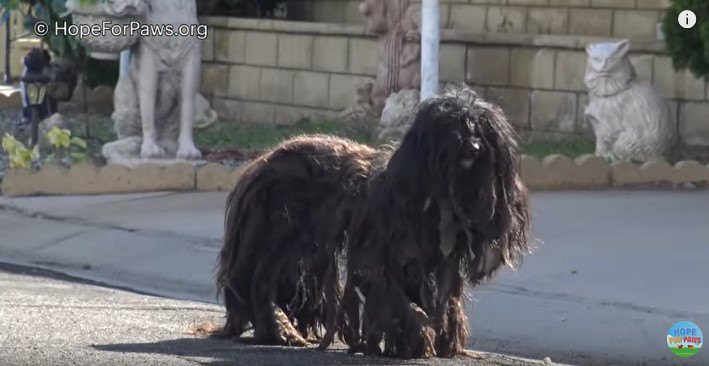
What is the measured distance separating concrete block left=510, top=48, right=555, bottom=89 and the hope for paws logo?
24.6 ft

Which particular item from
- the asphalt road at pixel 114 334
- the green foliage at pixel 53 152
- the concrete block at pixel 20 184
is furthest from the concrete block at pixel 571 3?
the asphalt road at pixel 114 334

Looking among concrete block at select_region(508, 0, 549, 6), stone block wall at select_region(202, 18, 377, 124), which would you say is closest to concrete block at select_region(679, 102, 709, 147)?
concrete block at select_region(508, 0, 549, 6)

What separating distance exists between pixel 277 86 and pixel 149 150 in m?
4.35

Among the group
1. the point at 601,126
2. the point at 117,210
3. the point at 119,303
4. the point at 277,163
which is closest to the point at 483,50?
the point at 601,126

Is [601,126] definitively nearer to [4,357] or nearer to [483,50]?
[483,50]

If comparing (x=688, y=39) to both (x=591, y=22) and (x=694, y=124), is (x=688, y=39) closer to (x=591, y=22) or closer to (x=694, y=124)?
(x=694, y=124)

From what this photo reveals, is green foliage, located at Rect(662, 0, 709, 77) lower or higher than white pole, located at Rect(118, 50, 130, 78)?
higher

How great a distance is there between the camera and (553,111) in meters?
14.6

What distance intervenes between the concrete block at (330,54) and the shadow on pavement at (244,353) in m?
10.0

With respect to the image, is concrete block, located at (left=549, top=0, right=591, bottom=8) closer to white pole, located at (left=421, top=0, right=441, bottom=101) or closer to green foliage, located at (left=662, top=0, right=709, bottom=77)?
green foliage, located at (left=662, top=0, right=709, bottom=77)

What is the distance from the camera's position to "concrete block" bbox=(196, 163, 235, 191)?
12305 mm

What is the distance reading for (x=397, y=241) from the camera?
6156 millimetres

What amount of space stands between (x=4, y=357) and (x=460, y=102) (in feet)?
7.33

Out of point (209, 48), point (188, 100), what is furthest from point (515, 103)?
point (209, 48)
